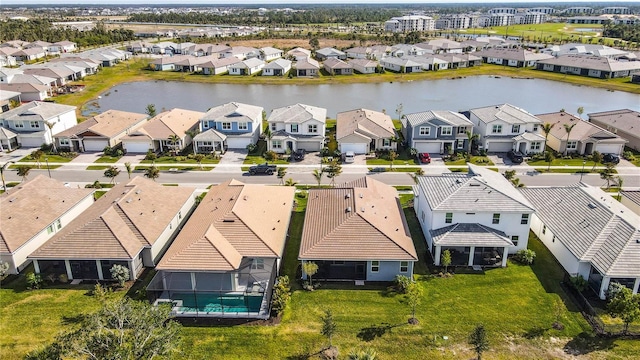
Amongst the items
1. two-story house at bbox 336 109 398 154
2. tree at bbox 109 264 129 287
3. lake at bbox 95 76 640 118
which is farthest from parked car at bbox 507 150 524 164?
tree at bbox 109 264 129 287

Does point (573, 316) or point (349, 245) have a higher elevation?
point (349, 245)

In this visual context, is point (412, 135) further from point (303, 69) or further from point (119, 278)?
point (303, 69)

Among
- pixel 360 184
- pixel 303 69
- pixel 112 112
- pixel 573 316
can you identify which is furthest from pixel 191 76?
pixel 573 316

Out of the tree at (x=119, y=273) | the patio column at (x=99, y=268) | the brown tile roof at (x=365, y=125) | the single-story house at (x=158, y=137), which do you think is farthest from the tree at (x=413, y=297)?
the single-story house at (x=158, y=137)

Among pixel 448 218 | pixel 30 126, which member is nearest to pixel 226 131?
pixel 30 126

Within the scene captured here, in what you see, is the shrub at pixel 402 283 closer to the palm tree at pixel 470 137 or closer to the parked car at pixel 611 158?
the palm tree at pixel 470 137

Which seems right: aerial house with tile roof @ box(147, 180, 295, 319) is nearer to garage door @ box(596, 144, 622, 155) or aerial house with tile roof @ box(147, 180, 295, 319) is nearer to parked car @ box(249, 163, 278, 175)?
parked car @ box(249, 163, 278, 175)

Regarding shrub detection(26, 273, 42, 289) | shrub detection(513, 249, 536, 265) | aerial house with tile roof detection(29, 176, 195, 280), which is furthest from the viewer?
shrub detection(513, 249, 536, 265)
